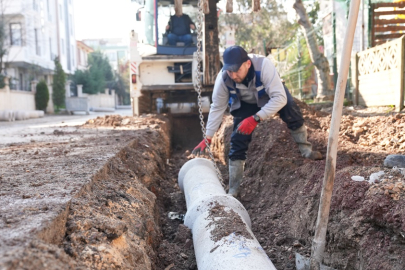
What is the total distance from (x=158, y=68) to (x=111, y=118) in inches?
63.9

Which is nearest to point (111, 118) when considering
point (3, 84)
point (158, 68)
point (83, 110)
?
point (158, 68)

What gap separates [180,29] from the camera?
36.1 feet

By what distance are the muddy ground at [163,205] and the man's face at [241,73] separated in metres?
1.15

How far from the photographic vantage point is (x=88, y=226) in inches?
98.1

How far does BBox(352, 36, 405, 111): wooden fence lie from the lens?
25.2 feet

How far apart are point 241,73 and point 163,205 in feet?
5.88

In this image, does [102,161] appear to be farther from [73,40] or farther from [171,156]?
[73,40]

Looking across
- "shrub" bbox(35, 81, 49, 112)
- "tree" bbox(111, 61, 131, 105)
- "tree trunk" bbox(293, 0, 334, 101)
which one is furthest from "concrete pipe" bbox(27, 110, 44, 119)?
"tree" bbox(111, 61, 131, 105)

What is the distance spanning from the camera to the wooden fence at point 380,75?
7.68 m

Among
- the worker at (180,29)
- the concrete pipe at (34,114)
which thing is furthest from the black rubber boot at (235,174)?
the concrete pipe at (34,114)

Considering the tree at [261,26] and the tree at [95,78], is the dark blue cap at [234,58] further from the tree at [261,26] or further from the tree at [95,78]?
the tree at [95,78]

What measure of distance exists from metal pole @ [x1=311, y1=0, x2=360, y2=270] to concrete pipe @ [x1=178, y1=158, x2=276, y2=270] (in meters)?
0.38

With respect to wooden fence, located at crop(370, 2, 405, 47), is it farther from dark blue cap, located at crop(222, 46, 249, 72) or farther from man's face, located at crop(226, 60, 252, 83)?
dark blue cap, located at crop(222, 46, 249, 72)

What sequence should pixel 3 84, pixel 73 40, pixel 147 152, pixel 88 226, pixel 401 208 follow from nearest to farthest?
1. pixel 88 226
2. pixel 401 208
3. pixel 147 152
4. pixel 3 84
5. pixel 73 40
